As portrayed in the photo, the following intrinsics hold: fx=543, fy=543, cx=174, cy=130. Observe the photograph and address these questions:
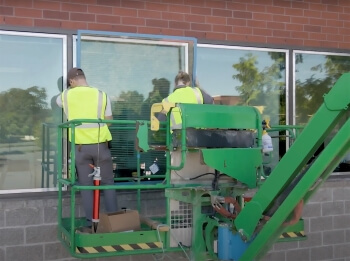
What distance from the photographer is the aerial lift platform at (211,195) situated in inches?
183

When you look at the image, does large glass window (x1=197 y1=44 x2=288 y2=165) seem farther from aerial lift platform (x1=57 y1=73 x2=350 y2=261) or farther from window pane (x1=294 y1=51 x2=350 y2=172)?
aerial lift platform (x1=57 y1=73 x2=350 y2=261)

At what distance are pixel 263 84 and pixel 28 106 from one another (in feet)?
11.3

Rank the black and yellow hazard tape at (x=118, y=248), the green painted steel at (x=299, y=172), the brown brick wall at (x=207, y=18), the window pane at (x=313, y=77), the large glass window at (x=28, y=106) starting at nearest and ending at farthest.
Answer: the green painted steel at (x=299, y=172)
the black and yellow hazard tape at (x=118, y=248)
the large glass window at (x=28, y=106)
the brown brick wall at (x=207, y=18)
the window pane at (x=313, y=77)

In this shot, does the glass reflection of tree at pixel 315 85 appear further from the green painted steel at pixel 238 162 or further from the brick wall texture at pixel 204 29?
the green painted steel at pixel 238 162

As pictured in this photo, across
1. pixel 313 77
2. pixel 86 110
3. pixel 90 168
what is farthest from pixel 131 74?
pixel 313 77

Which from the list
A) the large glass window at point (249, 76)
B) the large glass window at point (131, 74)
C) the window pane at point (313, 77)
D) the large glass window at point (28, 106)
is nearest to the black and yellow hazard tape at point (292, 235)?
Answer: the large glass window at point (131, 74)

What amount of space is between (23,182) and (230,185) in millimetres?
2797

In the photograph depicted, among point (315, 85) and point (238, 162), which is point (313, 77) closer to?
point (315, 85)

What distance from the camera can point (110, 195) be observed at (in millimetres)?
6039

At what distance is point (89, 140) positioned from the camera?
5930 millimetres

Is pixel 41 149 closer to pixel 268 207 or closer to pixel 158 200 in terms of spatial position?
pixel 158 200

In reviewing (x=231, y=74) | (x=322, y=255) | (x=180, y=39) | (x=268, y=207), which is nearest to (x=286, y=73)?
(x=231, y=74)

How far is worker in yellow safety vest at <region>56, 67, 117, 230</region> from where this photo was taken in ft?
19.3

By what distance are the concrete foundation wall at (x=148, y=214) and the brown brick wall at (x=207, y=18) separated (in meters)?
2.16
